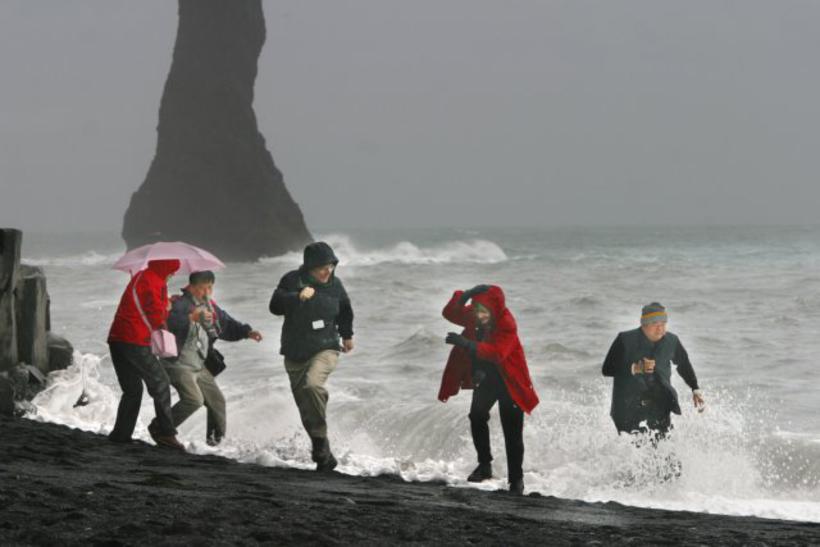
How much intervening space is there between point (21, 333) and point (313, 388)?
13.1 ft

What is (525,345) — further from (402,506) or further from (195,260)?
(402,506)

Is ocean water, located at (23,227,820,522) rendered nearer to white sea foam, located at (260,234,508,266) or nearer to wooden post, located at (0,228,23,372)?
wooden post, located at (0,228,23,372)

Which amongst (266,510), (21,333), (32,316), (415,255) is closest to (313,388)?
(266,510)

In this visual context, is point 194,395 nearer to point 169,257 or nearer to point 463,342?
point 169,257

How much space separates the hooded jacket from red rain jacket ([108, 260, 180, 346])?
0.77 meters

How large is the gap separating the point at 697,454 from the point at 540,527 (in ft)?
12.7

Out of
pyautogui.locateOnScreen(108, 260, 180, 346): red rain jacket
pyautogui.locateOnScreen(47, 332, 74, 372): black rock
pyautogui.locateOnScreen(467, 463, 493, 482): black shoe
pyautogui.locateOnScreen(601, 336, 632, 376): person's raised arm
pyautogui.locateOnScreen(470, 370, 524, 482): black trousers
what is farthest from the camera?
pyautogui.locateOnScreen(47, 332, 74, 372): black rock

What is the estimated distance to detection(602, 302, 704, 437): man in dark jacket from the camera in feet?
27.1

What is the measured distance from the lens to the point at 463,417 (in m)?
12.0

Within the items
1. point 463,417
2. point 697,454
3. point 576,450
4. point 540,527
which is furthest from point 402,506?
point 463,417

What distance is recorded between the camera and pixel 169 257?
8.05m

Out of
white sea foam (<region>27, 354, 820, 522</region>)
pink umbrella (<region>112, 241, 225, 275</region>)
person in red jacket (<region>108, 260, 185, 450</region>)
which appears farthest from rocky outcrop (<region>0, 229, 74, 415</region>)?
pink umbrella (<region>112, 241, 225, 275</region>)

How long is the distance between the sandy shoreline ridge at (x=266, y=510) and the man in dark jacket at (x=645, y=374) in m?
1.26

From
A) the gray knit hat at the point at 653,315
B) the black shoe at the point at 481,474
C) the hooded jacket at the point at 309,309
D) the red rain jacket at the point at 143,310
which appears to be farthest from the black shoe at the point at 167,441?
the gray knit hat at the point at 653,315
